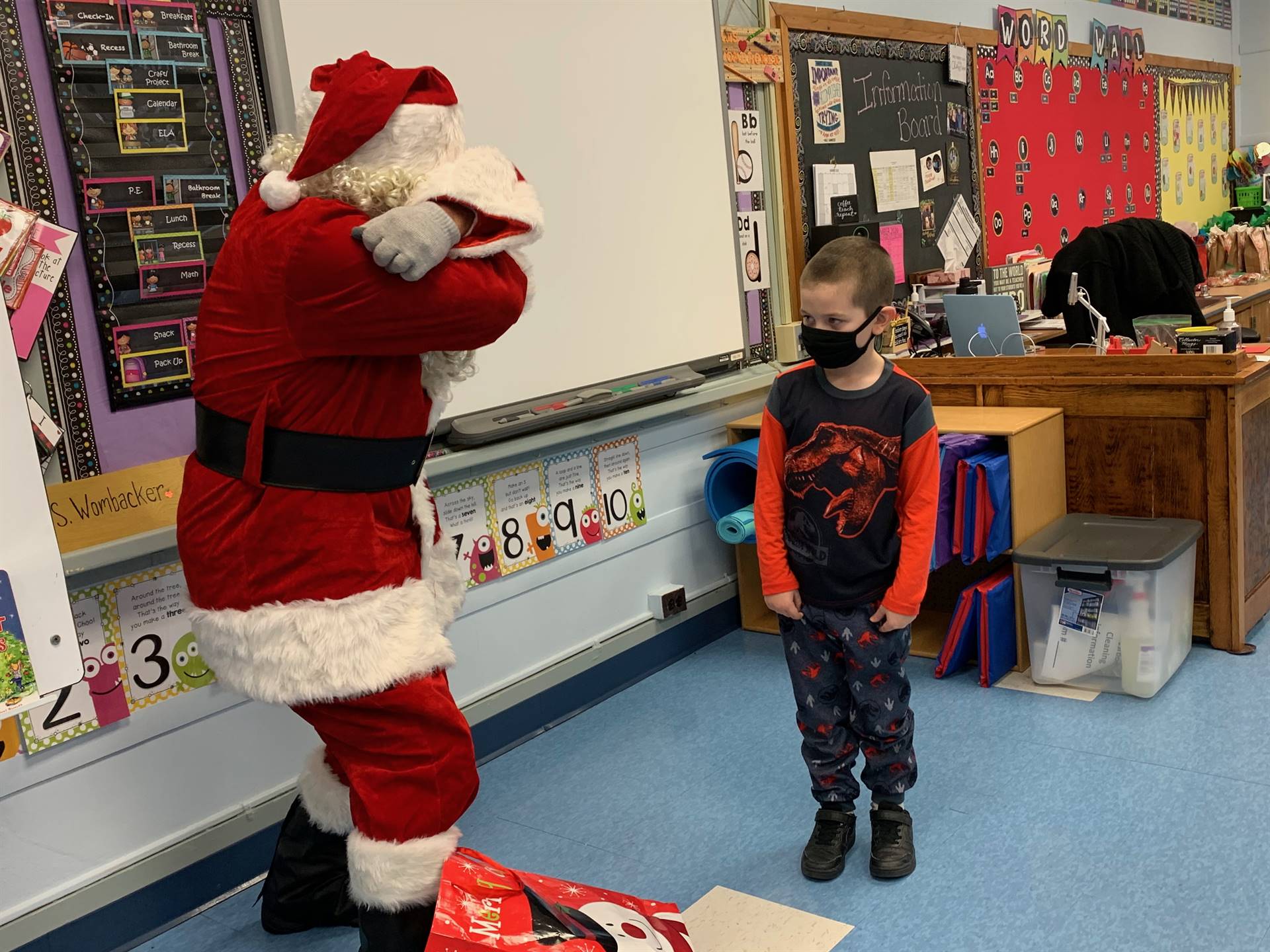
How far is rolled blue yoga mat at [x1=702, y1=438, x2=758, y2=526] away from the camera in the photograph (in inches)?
129

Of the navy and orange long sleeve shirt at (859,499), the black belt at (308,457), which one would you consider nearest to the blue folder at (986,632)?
the navy and orange long sleeve shirt at (859,499)

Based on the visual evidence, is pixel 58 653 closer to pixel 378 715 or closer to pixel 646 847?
pixel 378 715

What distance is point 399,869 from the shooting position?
171 cm

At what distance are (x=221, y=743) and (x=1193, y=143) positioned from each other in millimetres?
6982

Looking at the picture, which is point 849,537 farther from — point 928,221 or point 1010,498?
point 928,221

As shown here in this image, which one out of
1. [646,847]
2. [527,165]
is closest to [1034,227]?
[527,165]

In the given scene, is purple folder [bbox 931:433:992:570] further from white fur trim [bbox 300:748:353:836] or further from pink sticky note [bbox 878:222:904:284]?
white fur trim [bbox 300:748:353:836]

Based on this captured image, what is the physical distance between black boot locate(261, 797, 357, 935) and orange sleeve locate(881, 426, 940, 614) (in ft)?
3.60

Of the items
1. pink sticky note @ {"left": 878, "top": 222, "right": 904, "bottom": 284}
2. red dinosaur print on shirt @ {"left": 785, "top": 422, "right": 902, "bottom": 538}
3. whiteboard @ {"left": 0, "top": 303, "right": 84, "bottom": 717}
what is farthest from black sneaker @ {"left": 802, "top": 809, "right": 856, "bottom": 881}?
pink sticky note @ {"left": 878, "top": 222, "right": 904, "bottom": 284}

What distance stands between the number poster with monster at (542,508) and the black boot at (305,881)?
0.76 meters

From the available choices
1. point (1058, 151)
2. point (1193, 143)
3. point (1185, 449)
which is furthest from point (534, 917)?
point (1193, 143)

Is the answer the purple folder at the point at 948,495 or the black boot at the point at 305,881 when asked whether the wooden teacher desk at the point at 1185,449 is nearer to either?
the purple folder at the point at 948,495

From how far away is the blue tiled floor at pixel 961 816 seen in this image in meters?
1.93

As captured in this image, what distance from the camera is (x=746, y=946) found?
1.93 meters
